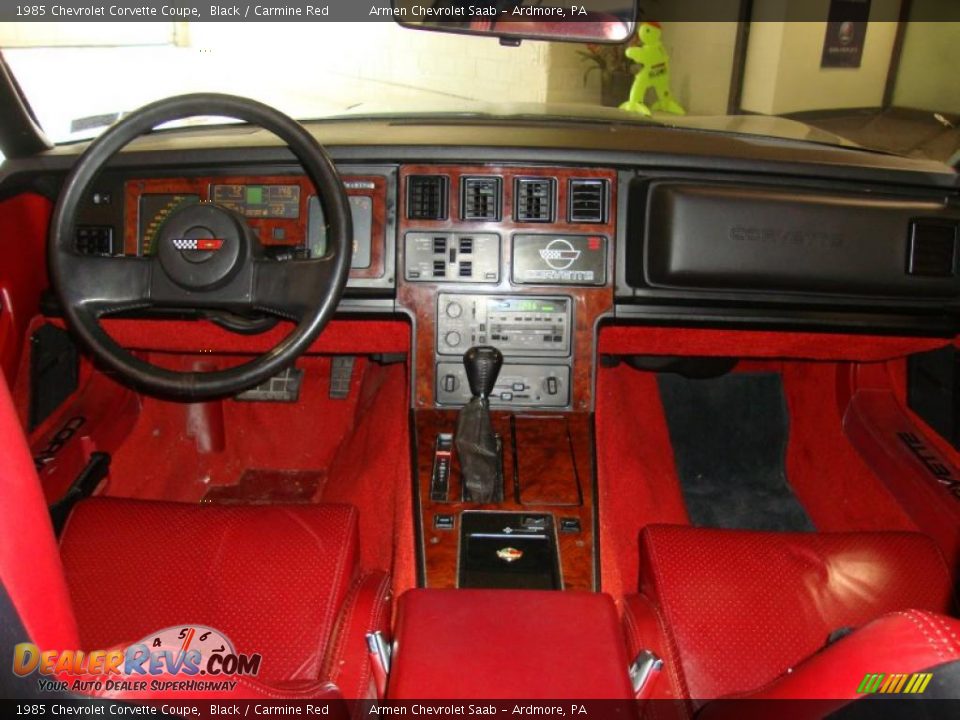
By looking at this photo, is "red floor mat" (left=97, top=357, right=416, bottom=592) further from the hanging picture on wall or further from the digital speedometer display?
the hanging picture on wall

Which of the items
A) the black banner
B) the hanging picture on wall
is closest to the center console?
the black banner

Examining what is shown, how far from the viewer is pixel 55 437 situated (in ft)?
6.94

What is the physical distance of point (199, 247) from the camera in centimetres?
156

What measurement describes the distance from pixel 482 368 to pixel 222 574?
2.37ft

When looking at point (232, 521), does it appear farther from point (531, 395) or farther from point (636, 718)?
point (636, 718)

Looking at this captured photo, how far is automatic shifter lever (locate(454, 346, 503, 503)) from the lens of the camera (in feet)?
5.50

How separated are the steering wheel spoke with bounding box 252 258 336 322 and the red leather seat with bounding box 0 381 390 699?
417 millimetres

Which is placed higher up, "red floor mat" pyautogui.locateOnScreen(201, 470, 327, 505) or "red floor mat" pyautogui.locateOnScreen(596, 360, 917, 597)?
"red floor mat" pyautogui.locateOnScreen(596, 360, 917, 597)

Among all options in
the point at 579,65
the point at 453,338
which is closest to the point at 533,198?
the point at 453,338

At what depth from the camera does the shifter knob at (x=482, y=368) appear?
182 cm

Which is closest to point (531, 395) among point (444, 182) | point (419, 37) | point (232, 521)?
point (444, 182)

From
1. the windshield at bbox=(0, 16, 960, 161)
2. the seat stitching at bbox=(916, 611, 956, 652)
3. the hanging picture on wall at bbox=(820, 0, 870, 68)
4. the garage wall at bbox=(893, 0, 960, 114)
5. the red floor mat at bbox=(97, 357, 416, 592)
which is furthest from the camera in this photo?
the hanging picture on wall at bbox=(820, 0, 870, 68)

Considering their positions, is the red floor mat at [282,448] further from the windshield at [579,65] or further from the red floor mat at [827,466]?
the windshield at [579,65]

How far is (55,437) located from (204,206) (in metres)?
0.96
